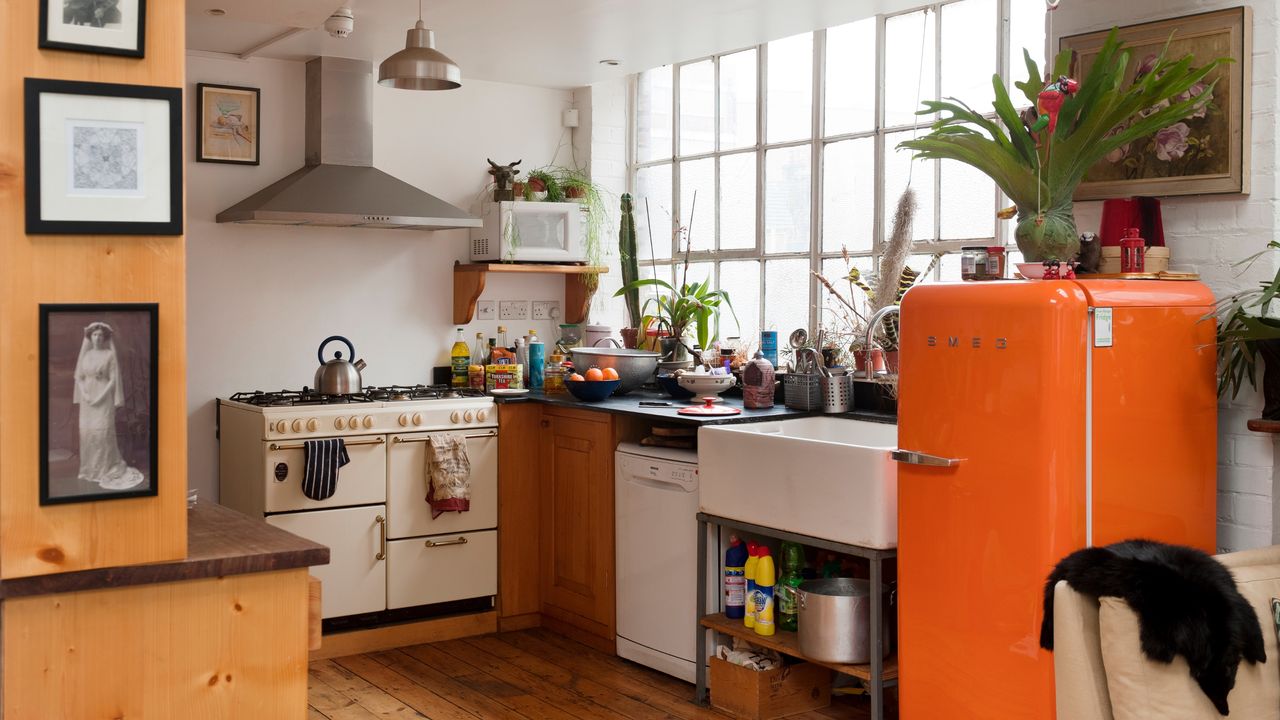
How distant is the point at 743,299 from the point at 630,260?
0.66 m

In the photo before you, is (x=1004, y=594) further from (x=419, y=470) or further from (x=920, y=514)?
(x=419, y=470)

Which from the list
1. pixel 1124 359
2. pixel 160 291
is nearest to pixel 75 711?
pixel 160 291

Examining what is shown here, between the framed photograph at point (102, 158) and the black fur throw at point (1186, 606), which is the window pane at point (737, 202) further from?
the framed photograph at point (102, 158)

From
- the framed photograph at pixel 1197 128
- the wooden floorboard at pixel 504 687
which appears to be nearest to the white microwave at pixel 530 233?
the wooden floorboard at pixel 504 687

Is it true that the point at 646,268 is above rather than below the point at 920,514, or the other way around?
above

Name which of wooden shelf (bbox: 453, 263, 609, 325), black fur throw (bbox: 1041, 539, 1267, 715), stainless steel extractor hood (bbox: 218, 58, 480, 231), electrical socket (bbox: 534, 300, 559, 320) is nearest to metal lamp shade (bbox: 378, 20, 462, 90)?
stainless steel extractor hood (bbox: 218, 58, 480, 231)

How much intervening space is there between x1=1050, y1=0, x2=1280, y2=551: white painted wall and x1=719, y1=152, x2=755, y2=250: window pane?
218 cm

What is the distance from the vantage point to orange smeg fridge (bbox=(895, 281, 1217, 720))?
8.46 ft

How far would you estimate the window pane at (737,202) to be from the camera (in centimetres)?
503

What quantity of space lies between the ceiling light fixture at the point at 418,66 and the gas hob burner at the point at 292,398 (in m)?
1.30

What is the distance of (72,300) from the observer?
1.92 metres

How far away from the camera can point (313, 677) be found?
4.14 metres

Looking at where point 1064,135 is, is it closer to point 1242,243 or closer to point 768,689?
point 1242,243

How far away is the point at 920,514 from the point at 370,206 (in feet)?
8.88
